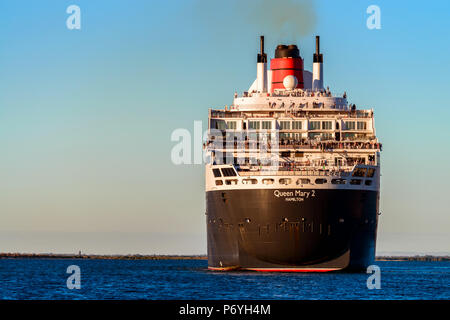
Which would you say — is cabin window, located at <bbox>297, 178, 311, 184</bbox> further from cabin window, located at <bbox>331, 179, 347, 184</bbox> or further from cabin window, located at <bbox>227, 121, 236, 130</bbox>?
cabin window, located at <bbox>227, 121, 236, 130</bbox>

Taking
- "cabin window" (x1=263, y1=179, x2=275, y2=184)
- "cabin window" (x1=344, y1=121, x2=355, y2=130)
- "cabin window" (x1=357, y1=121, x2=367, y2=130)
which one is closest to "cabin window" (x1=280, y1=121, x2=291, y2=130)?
"cabin window" (x1=344, y1=121, x2=355, y2=130)

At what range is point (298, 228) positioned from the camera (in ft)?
225

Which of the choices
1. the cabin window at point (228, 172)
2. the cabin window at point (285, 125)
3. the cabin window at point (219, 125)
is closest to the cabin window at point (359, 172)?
the cabin window at point (285, 125)

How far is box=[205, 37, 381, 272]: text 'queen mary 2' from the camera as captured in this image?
68812mm

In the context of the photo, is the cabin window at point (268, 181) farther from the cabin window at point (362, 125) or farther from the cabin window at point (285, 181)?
the cabin window at point (362, 125)

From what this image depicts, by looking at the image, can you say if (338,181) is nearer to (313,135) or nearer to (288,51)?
(313,135)

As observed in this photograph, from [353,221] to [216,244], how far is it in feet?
40.4

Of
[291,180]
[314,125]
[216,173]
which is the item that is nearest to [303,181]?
[291,180]

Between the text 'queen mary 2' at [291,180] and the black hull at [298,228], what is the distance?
0.24 feet

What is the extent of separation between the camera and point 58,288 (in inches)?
2566

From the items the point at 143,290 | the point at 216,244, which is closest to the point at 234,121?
the point at 216,244

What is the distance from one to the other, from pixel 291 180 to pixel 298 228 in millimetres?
3594

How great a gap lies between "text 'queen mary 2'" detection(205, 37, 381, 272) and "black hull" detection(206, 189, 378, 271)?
0.24 feet

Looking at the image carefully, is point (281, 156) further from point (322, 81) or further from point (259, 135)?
point (322, 81)
